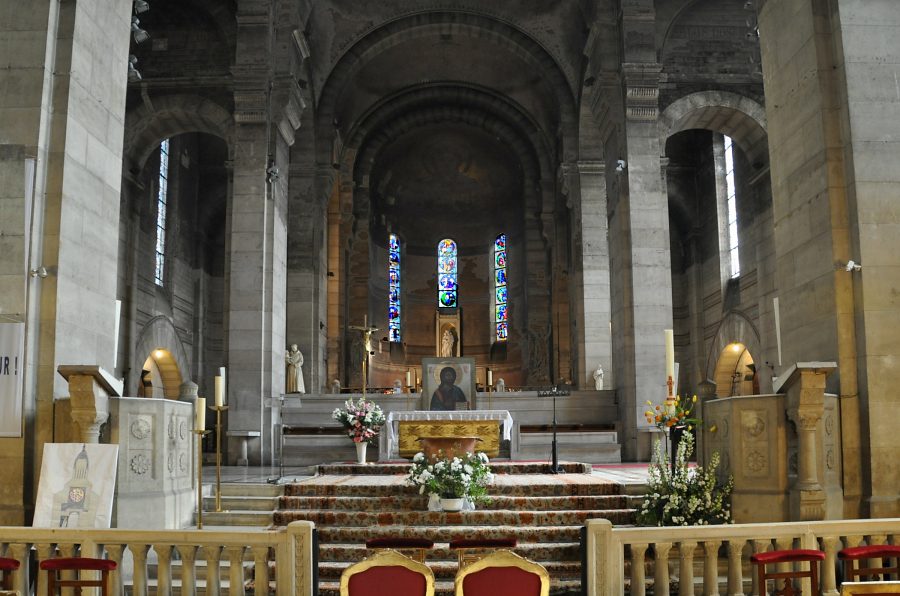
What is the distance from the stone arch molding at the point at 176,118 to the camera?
19734mm

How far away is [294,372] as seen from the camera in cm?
2200

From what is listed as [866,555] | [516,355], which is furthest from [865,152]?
[516,355]

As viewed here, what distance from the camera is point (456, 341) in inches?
1448

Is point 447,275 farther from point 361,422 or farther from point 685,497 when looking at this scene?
point 685,497

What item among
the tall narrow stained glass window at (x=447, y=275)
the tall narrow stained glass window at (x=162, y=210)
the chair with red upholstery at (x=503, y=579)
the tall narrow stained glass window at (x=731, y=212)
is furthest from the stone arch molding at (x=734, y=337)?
the chair with red upholstery at (x=503, y=579)

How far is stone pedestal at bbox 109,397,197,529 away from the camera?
28.2ft

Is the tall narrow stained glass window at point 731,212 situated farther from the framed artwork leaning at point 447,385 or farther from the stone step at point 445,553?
the stone step at point 445,553

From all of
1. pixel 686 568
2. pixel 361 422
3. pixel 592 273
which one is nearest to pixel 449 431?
pixel 361 422

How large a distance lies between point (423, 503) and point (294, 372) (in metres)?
11.8

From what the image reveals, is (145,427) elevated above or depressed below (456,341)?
below

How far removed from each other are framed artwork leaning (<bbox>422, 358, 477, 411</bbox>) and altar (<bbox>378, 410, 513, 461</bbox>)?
180 cm

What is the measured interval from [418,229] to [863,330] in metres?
31.0

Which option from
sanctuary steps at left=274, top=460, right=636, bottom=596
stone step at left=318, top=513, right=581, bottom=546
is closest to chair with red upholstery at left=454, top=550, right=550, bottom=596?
sanctuary steps at left=274, top=460, right=636, bottom=596

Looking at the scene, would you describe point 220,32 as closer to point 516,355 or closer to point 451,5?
point 451,5
